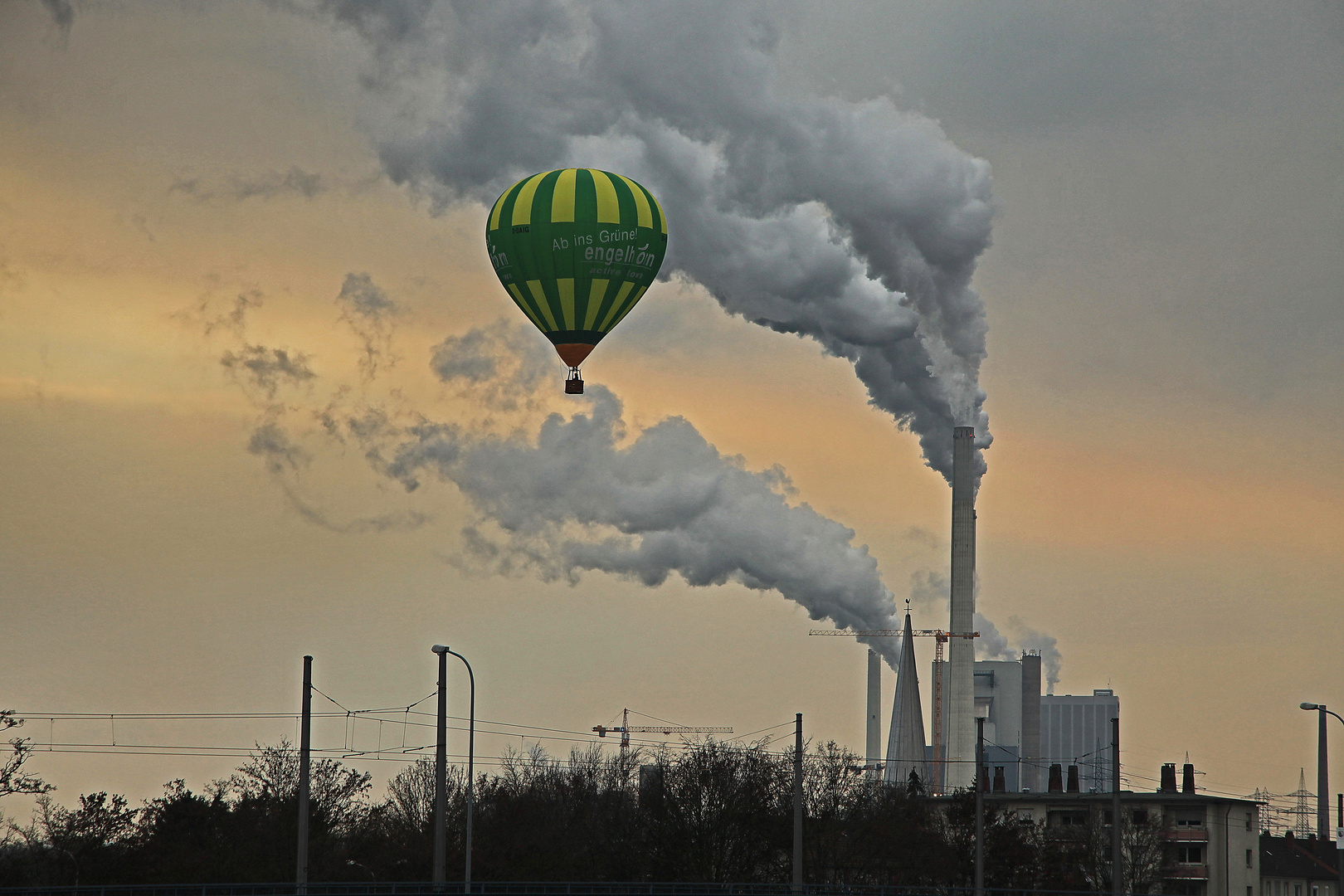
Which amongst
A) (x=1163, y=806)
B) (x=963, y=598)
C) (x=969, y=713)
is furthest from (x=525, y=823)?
(x=969, y=713)

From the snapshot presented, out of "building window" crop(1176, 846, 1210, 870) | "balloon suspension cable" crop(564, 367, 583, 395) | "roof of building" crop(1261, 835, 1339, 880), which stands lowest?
"roof of building" crop(1261, 835, 1339, 880)

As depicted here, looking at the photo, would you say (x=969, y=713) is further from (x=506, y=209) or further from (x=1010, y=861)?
(x=506, y=209)

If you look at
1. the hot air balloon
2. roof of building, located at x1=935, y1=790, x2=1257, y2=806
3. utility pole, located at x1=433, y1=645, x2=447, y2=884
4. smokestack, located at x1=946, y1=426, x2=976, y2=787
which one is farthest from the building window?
utility pole, located at x1=433, y1=645, x2=447, y2=884

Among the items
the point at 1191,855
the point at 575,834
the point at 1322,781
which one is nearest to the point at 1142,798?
the point at 1191,855

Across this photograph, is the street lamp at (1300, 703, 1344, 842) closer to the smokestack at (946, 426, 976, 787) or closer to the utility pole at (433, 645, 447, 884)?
the utility pole at (433, 645, 447, 884)

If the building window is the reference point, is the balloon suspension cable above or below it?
above

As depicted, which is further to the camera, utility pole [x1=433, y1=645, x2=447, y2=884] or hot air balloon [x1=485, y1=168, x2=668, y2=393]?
hot air balloon [x1=485, y1=168, x2=668, y2=393]
